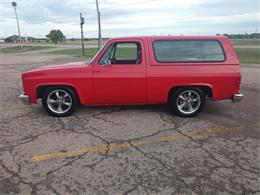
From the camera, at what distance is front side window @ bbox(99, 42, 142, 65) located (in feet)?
16.3

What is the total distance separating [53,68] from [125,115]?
6.26 ft

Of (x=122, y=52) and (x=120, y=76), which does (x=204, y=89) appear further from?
(x=122, y=52)

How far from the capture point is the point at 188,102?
17.2ft

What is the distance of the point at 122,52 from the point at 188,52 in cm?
147

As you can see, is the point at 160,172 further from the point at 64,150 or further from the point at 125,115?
the point at 125,115

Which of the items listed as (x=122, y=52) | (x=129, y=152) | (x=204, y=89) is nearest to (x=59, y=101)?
(x=122, y=52)

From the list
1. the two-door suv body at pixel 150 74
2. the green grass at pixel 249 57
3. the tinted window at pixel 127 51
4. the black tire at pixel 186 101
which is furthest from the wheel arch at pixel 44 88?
the green grass at pixel 249 57

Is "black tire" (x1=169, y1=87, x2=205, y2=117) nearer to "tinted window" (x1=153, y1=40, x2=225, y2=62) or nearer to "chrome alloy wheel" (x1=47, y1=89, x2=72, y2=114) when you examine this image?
"tinted window" (x1=153, y1=40, x2=225, y2=62)

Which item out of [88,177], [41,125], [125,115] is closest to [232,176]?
[88,177]

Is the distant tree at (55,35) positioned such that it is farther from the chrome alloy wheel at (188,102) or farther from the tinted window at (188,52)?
the chrome alloy wheel at (188,102)

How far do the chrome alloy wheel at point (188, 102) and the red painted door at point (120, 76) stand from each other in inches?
32.7

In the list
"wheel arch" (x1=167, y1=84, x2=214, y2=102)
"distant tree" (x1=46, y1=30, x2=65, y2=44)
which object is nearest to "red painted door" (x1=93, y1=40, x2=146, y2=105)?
"wheel arch" (x1=167, y1=84, x2=214, y2=102)

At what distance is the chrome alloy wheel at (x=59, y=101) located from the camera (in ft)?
16.9

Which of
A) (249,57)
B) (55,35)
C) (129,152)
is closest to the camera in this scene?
(129,152)
